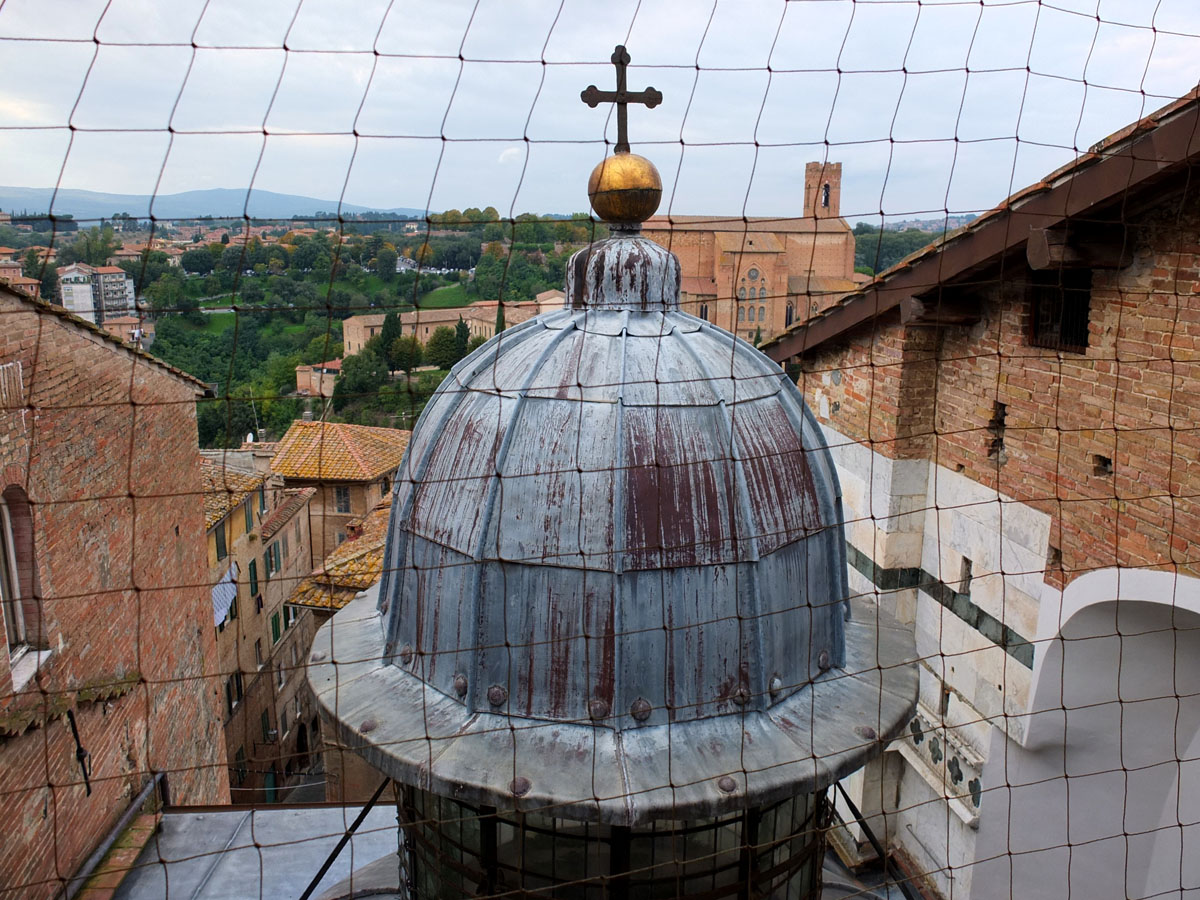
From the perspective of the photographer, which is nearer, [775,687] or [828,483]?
[775,687]

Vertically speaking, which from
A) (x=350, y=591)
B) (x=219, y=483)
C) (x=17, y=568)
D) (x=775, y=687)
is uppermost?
(x=775, y=687)

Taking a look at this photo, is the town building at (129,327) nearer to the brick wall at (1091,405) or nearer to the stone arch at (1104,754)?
the brick wall at (1091,405)

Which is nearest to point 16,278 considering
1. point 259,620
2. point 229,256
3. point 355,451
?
point 229,256

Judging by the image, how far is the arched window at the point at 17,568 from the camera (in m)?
7.95

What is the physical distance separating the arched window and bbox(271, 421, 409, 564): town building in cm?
1476

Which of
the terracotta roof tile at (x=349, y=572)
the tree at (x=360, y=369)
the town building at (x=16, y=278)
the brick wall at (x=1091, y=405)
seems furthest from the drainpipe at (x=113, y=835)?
the tree at (x=360, y=369)

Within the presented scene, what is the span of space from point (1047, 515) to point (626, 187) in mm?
4615

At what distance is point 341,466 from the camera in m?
24.3

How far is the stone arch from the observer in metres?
7.13

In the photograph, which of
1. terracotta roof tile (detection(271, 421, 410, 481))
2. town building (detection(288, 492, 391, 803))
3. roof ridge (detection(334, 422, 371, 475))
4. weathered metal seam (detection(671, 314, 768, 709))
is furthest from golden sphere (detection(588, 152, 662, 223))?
roof ridge (detection(334, 422, 371, 475))

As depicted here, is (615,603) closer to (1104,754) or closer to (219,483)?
(1104,754)

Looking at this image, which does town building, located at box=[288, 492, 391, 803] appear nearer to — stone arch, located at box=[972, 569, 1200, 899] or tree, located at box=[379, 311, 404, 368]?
tree, located at box=[379, 311, 404, 368]

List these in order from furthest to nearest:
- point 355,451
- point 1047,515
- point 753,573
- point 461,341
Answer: point 355,451 < point 461,341 < point 1047,515 < point 753,573

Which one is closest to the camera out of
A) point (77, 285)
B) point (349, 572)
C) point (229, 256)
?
point (229, 256)
